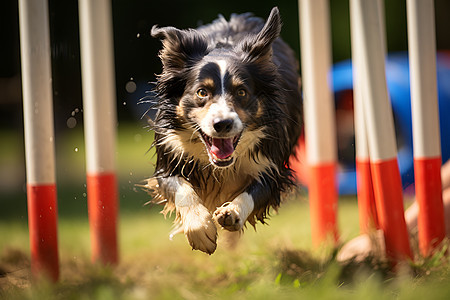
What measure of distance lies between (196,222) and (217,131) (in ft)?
1.34

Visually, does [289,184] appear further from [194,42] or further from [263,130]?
[194,42]

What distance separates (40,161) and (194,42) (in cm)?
125

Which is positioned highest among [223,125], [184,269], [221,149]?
[223,125]

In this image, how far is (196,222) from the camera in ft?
7.48

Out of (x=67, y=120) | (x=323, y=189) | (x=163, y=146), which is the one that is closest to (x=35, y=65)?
(x=67, y=120)

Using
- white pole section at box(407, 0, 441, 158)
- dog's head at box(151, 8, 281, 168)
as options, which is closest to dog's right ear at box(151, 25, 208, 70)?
dog's head at box(151, 8, 281, 168)

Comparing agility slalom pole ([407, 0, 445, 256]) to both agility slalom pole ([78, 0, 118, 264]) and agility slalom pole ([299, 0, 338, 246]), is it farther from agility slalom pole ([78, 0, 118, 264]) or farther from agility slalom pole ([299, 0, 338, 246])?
agility slalom pole ([78, 0, 118, 264])

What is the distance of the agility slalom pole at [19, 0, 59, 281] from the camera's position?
2945 mm

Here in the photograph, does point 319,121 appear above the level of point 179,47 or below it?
below

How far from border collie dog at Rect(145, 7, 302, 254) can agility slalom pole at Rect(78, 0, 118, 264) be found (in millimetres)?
514

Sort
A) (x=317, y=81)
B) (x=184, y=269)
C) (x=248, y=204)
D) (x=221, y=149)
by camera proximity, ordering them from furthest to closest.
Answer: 1. (x=317, y=81)
2. (x=184, y=269)
3. (x=248, y=204)
4. (x=221, y=149)

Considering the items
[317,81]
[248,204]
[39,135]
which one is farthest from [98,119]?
[317,81]

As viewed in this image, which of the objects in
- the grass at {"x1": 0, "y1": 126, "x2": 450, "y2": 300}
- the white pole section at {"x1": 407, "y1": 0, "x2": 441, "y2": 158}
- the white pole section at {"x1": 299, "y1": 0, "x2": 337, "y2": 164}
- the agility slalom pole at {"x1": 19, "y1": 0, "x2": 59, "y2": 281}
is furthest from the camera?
the white pole section at {"x1": 299, "y1": 0, "x2": 337, "y2": 164}

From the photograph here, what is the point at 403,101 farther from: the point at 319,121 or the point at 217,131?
the point at 217,131
